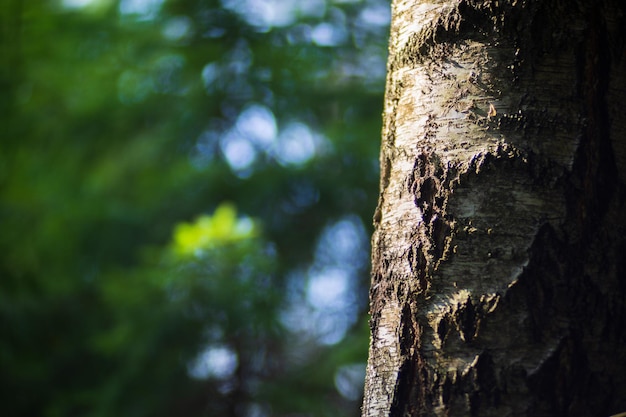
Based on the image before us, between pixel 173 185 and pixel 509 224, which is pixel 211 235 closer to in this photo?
pixel 173 185

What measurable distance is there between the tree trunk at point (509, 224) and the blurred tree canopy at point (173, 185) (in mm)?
3240

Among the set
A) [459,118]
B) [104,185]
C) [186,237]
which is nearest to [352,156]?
[186,237]

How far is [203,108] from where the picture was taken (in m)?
5.32

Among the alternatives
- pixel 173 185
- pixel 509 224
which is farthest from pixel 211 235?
pixel 509 224

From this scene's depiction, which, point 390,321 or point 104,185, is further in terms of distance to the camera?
point 104,185

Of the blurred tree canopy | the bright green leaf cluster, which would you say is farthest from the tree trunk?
the blurred tree canopy

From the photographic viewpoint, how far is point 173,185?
5289 millimetres

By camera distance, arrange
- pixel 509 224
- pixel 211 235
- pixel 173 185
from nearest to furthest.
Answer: pixel 509 224 → pixel 211 235 → pixel 173 185

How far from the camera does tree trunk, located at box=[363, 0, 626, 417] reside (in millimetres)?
880

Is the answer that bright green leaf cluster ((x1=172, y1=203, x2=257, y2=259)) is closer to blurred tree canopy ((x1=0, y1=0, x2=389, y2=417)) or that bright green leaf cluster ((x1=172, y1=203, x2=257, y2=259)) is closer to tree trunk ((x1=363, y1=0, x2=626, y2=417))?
blurred tree canopy ((x1=0, y1=0, x2=389, y2=417))

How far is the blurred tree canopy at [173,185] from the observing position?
438 centimetres

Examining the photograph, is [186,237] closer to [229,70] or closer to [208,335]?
[208,335]

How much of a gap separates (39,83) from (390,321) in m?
5.85

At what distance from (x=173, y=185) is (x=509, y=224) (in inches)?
180
